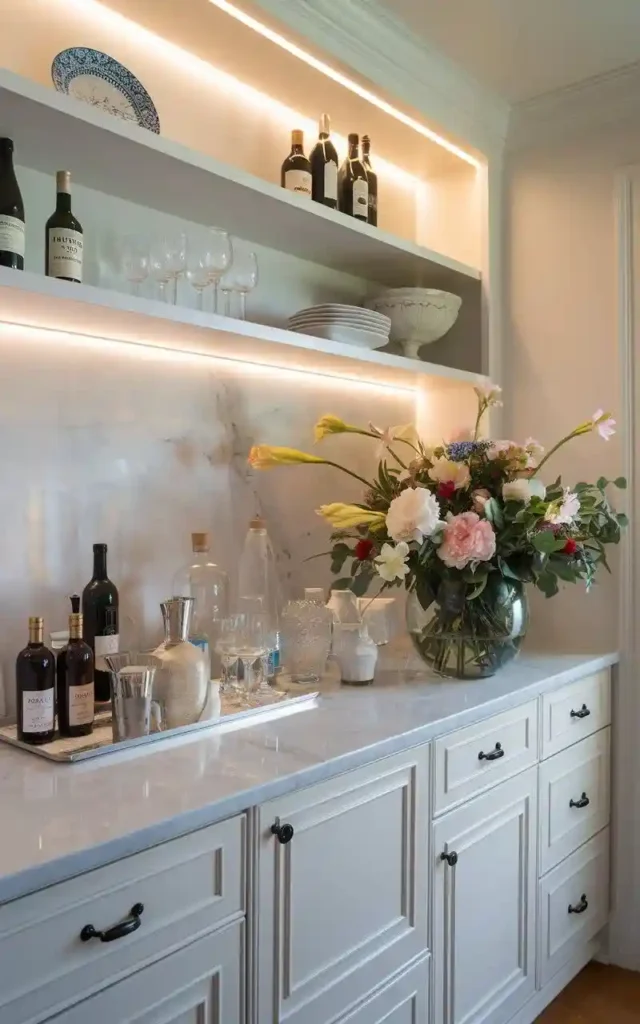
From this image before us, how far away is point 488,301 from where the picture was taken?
2.55 meters

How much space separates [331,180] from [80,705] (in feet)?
4.64

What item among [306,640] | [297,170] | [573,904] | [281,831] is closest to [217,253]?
[297,170]

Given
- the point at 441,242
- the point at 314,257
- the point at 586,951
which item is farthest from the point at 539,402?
the point at 586,951

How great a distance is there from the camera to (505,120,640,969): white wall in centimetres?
237

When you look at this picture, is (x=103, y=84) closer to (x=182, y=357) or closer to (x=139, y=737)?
(x=182, y=357)

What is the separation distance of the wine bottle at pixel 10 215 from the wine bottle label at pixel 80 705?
2.39ft

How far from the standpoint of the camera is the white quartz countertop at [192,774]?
102cm

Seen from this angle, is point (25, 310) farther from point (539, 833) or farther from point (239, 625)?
point (539, 833)

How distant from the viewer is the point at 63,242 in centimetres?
149

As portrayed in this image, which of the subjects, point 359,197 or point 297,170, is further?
point 359,197

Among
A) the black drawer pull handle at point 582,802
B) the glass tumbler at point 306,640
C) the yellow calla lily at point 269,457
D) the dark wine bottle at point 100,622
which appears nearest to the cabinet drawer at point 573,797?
the black drawer pull handle at point 582,802

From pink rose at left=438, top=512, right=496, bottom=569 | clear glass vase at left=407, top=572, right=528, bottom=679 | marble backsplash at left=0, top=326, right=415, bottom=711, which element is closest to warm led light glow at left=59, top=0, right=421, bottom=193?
marble backsplash at left=0, top=326, right=415, bottom=711

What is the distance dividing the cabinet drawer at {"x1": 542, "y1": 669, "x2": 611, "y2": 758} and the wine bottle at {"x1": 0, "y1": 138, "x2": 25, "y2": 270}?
1536 millimetres

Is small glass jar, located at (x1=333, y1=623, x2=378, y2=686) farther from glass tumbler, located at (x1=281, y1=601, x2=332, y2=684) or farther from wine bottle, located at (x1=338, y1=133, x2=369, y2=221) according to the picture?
wine bottle, located at (x1=338, y1=133, x2=369, y2=221)
